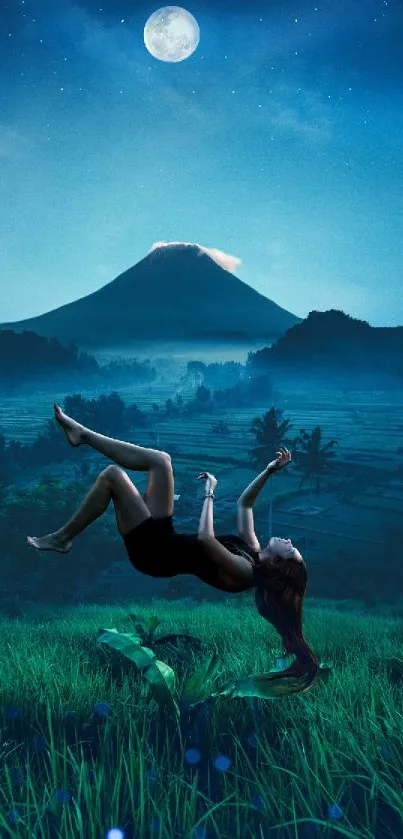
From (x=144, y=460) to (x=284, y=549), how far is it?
0.90 m

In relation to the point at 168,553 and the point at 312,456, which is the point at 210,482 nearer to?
the point at 168,553

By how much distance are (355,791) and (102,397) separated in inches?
548

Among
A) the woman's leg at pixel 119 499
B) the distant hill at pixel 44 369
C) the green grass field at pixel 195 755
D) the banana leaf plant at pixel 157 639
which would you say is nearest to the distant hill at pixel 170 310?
the distant hill at pixel 44 369

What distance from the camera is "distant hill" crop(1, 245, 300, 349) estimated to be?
23.5 metres

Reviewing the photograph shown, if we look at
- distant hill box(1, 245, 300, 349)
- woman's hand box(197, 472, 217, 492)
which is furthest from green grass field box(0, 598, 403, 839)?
distant hill box(1, 245, 300, 349)

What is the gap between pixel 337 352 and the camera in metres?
20.4

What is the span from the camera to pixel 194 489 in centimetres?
1352

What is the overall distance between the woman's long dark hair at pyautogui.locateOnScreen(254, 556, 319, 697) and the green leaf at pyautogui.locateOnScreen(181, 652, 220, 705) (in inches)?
21.7

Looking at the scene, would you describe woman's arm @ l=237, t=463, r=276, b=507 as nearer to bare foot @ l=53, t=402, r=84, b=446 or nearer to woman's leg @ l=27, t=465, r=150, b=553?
woman's leg @ l=27, t=465, r=150, b=553

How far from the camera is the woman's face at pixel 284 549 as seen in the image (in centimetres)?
371

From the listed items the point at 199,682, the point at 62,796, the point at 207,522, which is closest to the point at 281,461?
the point at 207,522

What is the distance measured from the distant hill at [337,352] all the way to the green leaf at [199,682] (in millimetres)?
15225

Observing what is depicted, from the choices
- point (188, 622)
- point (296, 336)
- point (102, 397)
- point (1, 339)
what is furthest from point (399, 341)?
point (188, 622)

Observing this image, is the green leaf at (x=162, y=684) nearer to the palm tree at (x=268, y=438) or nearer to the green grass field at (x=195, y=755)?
the green grass field at (x=195, y=755)
